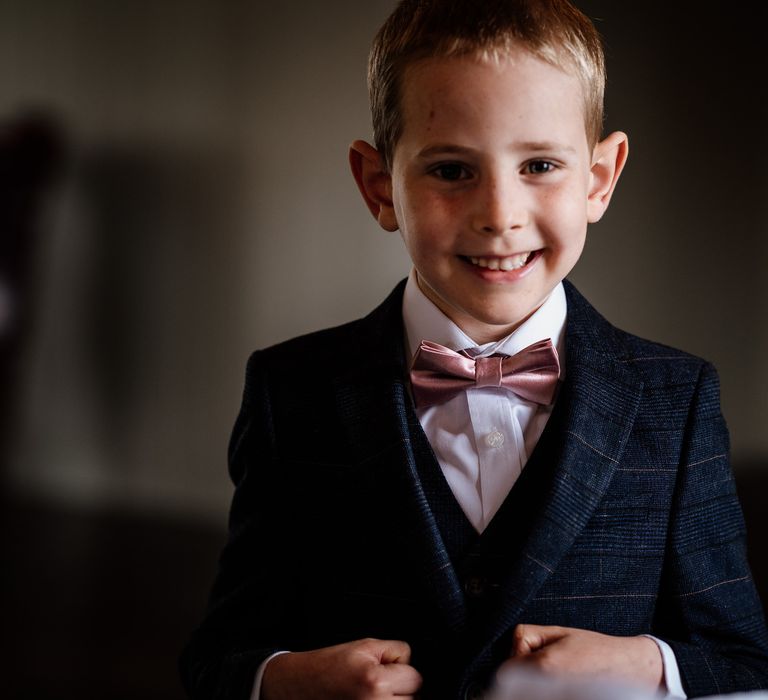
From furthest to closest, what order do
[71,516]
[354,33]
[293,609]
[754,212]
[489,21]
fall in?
1. [71,516]
2. [354,33]
3. [754,212]
4. [293,609]
5. [489,21]

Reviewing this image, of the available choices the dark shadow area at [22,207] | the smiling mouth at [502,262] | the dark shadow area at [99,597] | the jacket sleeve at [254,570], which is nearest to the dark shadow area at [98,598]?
the dark shadow area at [99,597]

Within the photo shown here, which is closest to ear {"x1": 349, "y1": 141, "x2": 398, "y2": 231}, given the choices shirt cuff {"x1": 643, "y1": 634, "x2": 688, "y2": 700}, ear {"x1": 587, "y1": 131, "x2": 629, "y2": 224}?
ear {"x1": 587, "y1": 131, "x2": 629, "y2": 224}

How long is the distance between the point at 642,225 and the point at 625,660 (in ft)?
2.55

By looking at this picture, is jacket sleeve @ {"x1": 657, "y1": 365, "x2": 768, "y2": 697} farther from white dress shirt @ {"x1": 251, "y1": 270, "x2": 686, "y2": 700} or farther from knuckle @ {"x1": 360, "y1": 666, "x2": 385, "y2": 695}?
knuckle @ {"x1": 360, "y1": 666, "x2": 385, "y2": 695}

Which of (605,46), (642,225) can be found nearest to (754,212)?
(642,225)

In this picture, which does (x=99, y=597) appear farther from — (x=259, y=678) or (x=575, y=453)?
(x=575, y=453)

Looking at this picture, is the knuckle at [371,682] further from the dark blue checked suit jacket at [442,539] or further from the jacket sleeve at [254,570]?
the jacket sleeve at [254,570]

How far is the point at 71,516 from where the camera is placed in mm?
1665

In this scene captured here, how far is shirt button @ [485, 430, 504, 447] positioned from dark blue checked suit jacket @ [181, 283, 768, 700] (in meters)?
0.04

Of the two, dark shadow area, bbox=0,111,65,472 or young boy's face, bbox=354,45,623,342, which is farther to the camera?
dark shadow area, bbox=0,111,65,472

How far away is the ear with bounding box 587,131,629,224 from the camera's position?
985mm

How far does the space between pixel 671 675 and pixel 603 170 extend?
0.53 metres

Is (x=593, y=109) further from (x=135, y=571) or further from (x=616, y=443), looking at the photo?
(x=135, y=571)

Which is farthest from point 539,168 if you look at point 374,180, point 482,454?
point 482,454
